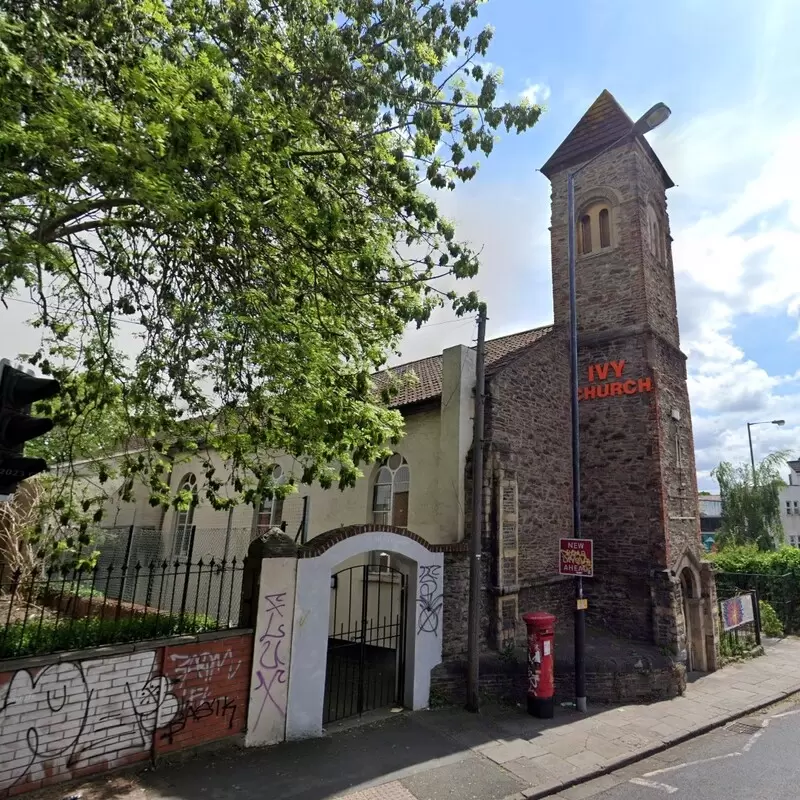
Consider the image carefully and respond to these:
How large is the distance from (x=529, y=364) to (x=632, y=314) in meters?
3.74

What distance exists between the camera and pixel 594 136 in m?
16.9

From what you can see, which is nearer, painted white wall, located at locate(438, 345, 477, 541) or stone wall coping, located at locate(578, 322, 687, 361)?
painted white wall, located at locate(438, 345, 477, 541)

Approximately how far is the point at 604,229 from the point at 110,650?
15966 millimetres

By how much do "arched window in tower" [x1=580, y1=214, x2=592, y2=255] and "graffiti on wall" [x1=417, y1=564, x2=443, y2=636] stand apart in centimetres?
1112

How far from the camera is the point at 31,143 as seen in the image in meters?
4.61

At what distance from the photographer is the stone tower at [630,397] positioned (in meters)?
13.2

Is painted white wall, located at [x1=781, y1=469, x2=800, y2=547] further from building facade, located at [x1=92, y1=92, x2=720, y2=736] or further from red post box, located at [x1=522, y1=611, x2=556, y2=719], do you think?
red post box, located at [x1=522, y1=611, x2=556, y2=719]

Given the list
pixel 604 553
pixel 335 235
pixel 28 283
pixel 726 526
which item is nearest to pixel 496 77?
pixel 335 235

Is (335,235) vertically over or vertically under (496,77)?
under

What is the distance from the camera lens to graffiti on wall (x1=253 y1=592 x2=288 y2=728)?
7352 mm

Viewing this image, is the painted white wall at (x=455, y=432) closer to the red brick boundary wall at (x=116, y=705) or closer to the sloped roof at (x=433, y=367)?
the sloped roof at (x=433, y=367)

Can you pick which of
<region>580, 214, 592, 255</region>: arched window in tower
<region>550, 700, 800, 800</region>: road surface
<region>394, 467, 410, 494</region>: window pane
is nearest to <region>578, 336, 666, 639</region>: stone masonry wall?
<region>580, 214, 592, 255</region>: arched window in tower

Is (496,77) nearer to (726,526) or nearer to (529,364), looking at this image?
(529,364)

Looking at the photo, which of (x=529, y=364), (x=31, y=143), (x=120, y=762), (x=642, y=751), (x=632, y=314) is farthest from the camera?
(x=632, y=314)
